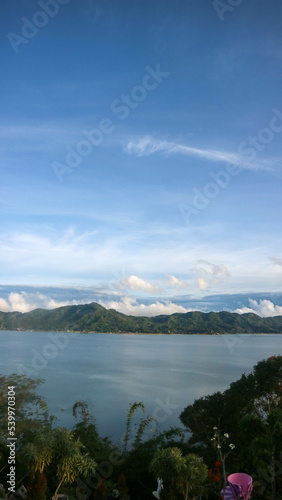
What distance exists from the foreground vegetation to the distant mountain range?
140366 millimetres

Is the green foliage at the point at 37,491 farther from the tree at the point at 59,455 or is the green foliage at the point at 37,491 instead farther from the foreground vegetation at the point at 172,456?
the tree at the point at 59,455

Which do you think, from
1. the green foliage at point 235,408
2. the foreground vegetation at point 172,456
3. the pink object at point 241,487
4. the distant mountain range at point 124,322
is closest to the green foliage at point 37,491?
the foreground vegetation at point 172,456

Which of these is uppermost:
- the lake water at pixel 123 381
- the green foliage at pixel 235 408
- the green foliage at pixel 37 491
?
the green foliage at pixel 37 491

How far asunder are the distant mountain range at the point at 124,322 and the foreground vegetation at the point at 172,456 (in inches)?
5526

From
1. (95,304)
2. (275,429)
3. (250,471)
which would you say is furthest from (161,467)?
(95,304)

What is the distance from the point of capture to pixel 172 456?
7.38 metres

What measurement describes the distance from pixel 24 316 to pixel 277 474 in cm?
17942

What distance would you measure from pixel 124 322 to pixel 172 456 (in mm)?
164828

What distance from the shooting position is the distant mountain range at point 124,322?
16025 centimetres

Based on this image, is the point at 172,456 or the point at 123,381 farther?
the point at 123,381

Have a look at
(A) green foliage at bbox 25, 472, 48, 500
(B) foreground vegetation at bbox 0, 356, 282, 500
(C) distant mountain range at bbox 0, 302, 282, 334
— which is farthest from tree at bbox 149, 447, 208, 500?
(C) distant mountain range at bbox 0, 302, 282, 334

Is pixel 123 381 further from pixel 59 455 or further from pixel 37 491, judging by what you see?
pixel 37 491

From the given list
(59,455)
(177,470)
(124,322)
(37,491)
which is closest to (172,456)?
(177,470)

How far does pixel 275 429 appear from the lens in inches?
281
